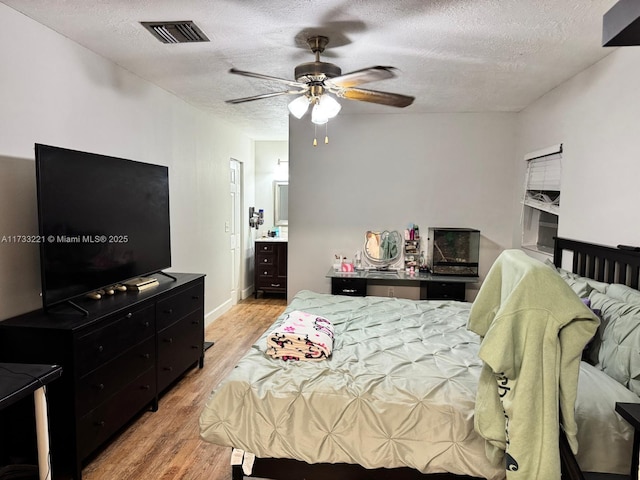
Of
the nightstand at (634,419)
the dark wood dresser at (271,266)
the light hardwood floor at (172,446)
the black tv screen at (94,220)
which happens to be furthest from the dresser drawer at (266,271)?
the nightstand at (634,419)

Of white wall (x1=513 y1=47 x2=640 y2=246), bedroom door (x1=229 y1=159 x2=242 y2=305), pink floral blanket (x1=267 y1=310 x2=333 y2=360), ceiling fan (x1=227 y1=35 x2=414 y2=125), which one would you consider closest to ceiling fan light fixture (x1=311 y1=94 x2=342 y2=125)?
ceiling fan (x1=227 y1=35 x2=414 y2=125)

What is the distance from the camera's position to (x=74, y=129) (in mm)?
2715

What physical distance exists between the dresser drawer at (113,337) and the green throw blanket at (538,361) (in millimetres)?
1966

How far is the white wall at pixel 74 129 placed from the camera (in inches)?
89.4

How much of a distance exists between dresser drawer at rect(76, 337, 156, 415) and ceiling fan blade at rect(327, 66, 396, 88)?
2.12 meters

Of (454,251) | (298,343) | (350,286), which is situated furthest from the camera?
(454,251)

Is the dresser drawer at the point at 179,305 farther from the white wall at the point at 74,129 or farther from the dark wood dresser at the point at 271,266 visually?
the dark wood dresser at the point at 271,266

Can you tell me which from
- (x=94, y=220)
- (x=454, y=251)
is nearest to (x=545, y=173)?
Answer: (x=454, y=251)

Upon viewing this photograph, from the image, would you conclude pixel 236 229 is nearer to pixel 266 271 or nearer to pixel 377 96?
pixel 266 271

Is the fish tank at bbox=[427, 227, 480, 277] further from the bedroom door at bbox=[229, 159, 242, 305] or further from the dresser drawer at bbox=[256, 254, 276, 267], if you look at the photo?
the bedroom door at bbox=[229, 159, 242, 305]

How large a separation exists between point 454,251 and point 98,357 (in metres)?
3.54

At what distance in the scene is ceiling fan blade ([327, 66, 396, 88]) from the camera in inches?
91.0

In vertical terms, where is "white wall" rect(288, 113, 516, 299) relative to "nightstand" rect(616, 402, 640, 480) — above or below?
above

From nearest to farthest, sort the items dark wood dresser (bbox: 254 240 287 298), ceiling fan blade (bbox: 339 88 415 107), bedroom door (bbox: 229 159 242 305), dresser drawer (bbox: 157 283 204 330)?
1. ceiling fan blade (bbox: 339 88 415 107)
2. dresser drawer (bbox: 157 283 204 330)
3. bedroom door (bbox: 229 159 242 305)
4. dark wood dresser (bbox: 254 240 287 298)
